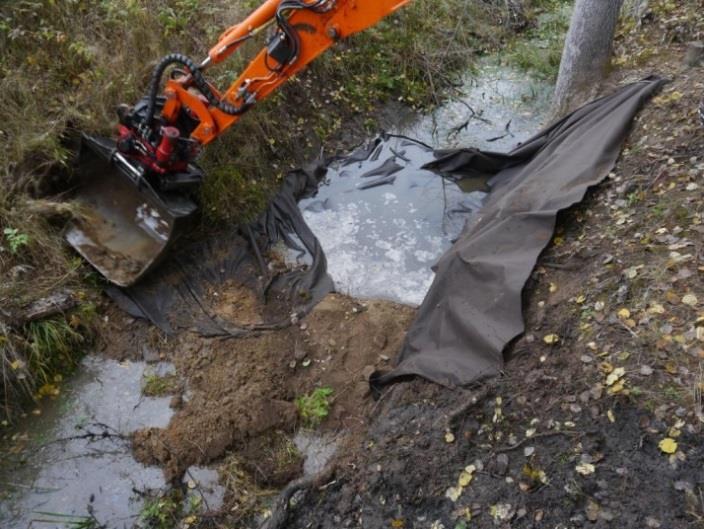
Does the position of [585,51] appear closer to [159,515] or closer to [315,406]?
[315,406]

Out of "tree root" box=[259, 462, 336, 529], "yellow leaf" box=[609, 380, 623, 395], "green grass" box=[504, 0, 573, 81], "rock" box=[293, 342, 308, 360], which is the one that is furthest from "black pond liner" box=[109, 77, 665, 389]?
"green grass" box=[504, 0, 573, 81]

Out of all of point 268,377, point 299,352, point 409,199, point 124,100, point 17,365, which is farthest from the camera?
point 409,199

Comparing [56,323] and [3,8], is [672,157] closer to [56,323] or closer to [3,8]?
[56,323]

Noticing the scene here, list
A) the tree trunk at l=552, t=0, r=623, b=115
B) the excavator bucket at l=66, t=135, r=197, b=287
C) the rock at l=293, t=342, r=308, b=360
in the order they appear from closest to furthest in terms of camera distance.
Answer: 1. the rock at l=293, t=342, r=308, b=360
2. the excavator bucket at l=66, t=135, r=197, b=287
3. the tree trunk at l=552, t=0, r=623, b=115

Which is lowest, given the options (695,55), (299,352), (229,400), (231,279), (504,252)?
(695,55)

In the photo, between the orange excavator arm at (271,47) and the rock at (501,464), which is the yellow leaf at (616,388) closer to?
the rock at (501,464)

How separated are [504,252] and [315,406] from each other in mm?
1556

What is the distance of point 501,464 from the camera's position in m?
2.82

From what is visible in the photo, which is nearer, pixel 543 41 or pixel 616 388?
pixel 616 388

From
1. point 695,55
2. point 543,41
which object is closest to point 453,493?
point 695,55

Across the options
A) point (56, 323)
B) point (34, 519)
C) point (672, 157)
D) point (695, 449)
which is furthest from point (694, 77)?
point (34, 519)

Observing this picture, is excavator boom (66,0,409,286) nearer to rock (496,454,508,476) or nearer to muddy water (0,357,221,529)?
muddy water (0,357,221,529)

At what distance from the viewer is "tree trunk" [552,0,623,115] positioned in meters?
5.12

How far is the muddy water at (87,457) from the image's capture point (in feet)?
10.7
